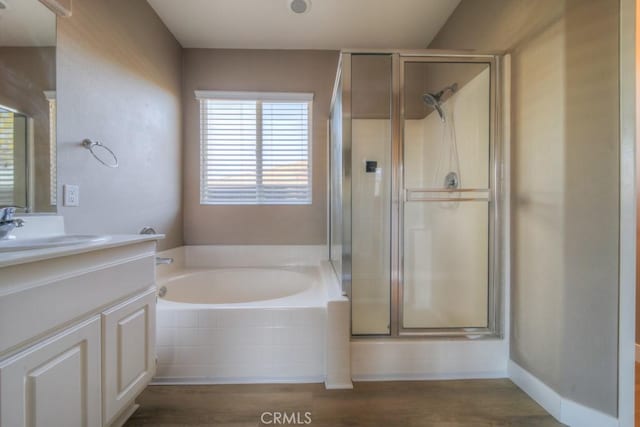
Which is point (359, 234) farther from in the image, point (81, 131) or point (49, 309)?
point (81, 131)

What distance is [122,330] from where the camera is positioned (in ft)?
3.64

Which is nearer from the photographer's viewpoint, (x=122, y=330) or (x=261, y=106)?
(x=122, y=330)

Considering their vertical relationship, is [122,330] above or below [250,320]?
above

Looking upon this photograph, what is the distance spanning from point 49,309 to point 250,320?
95 cm

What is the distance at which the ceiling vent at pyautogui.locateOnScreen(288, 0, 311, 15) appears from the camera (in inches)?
80.0

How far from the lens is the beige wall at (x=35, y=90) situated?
1177 millimetres

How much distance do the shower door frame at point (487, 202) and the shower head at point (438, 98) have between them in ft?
0.94

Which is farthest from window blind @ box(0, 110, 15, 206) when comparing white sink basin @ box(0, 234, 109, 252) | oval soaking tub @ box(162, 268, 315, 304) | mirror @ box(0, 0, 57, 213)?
oval soaking tub @ box(162, 268, 315, 304)

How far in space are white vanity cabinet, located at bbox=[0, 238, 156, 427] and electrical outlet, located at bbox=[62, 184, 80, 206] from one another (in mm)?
546

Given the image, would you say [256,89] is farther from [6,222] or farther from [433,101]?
[6,222]

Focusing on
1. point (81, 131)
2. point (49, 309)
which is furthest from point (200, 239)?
point (49, 309)

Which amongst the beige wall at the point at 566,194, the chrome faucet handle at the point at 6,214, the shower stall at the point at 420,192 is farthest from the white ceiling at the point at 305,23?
the chrome faucet handle at the point at 6,214

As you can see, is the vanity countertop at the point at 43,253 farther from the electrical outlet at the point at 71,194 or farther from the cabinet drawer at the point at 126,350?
the electrical outlet at the point at 71,194

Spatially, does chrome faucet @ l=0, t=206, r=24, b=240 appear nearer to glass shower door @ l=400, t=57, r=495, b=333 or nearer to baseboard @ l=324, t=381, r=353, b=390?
baseboard @ l=324, t=381, r=353, b=390
